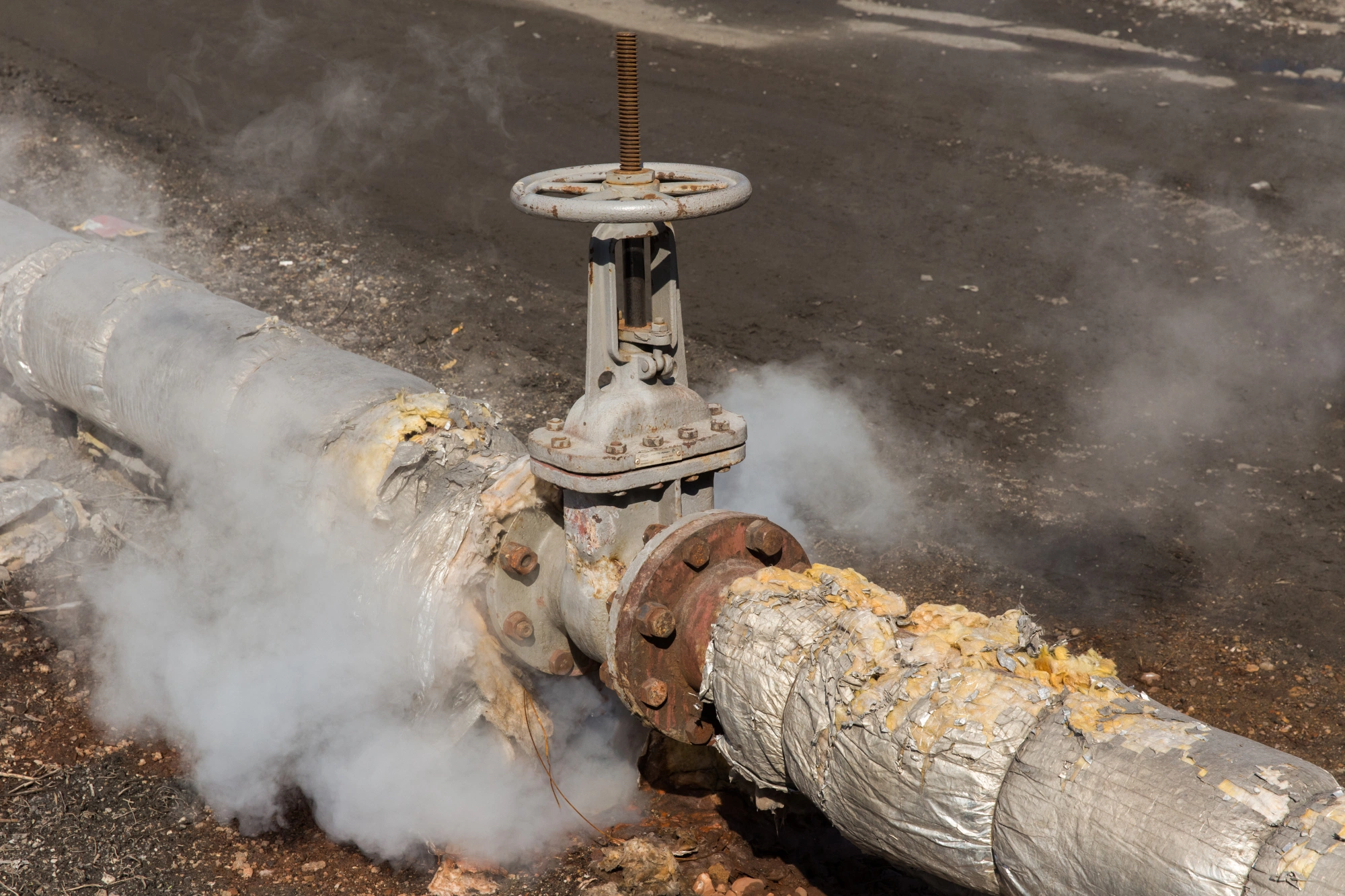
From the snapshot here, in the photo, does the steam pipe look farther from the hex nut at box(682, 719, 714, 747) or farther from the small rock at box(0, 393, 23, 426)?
the small rock at box(0, 393, 23, 426)

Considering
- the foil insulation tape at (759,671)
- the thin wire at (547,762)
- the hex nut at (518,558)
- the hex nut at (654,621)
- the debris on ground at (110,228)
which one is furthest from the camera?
the debris on ground at (110,228)

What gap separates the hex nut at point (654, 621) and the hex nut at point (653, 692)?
0.36ft

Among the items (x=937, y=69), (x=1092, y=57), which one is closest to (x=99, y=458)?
(x=937, y=69)

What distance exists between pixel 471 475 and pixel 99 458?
7.77ft

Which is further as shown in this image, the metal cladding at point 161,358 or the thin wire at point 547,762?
the metal cladding at point 161,358

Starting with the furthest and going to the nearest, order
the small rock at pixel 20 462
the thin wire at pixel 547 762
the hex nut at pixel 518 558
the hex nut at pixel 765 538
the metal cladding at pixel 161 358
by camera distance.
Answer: the small rock at pixel 20 462 → the metal cladding at pixel 161 358 → the thin wire at pixel 547 762 → the hex nut at pixel 518 558 → the hex nut at pixel 765 538

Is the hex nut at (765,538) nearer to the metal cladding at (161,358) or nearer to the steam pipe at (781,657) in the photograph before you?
the steam pipe at (781,657)

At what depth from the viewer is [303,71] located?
9398 mm

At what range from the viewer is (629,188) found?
2582 mm

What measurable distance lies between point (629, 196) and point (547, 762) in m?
1.62

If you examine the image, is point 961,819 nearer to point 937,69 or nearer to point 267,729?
point 267,729

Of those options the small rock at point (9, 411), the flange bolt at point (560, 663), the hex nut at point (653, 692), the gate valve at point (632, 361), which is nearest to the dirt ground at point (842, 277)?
the small rock at point (9, 411)

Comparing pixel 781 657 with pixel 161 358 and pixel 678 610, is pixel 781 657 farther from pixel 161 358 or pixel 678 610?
pixel 161 358

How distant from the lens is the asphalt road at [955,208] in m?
4.69
